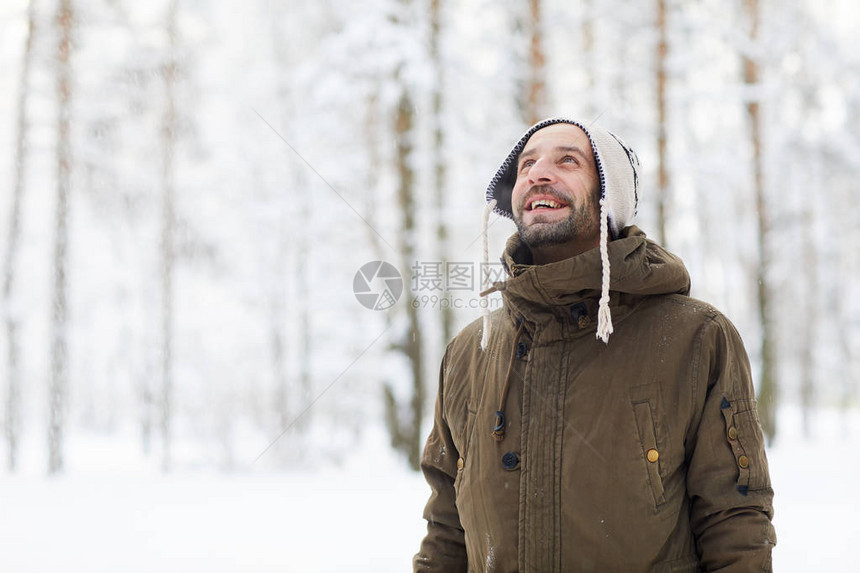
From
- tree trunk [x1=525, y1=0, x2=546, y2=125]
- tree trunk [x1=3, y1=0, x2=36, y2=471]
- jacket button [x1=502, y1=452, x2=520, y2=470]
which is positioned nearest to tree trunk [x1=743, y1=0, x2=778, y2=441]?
tree trunk [x1=525, y1=0, x2=546, y2=125]

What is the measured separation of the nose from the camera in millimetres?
1881

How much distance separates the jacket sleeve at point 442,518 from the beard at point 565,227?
66 cm

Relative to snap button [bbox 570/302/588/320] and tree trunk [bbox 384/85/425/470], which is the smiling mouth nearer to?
snap button [bbox 570/302/588/320]

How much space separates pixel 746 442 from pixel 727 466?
75 millimetres

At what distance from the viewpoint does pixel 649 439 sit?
158cm

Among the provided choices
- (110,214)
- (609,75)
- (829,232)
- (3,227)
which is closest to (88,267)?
(3,227)

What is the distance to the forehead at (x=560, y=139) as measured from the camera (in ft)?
6.31

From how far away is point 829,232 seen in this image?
1750 centimetres

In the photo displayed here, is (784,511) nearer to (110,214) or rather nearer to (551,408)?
(551,408)

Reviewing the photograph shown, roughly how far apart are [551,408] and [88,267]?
16.4 m

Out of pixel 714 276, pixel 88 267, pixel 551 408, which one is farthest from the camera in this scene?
pixel 714 276

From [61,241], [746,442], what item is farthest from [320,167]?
[746,442]

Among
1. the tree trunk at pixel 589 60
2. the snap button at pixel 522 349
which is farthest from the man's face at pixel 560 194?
the tree trunk at pixel 589 60

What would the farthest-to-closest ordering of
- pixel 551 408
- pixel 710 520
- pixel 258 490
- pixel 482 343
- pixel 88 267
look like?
1. pixel 88 267
2. pixel 258 490
3. pixel 482 343
4. pixel 551 408
5. pixel 710 520
